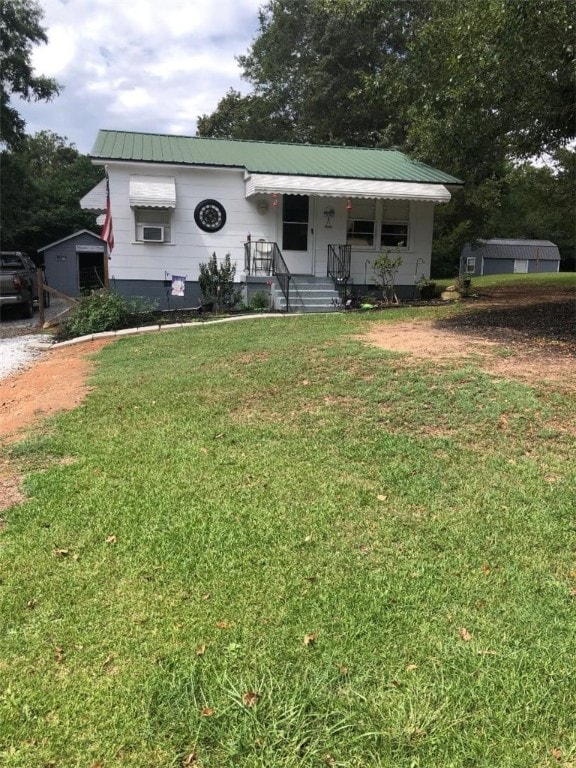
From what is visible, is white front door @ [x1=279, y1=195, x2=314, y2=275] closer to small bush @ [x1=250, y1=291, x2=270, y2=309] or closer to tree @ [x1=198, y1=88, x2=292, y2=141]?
small bush @ [x1=250, y1=291, x2=270, y2=309]

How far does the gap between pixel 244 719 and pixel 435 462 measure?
2.63 metres

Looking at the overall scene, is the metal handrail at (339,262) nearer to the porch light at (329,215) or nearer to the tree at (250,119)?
the porch light at (329,215)

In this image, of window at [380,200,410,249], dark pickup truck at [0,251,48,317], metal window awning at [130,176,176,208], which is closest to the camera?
metal window awning at [130,176,176,208]

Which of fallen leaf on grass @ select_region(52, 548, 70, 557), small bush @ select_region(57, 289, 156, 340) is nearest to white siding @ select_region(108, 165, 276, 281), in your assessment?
small bush @ select_region(57, 289, 156, 340)

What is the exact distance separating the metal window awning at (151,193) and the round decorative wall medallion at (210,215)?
0.79 metres

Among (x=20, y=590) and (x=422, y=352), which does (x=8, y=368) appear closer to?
(x=422, y=352)

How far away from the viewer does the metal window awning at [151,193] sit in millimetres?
13938

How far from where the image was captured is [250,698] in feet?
7.54

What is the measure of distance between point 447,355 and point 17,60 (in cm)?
2474

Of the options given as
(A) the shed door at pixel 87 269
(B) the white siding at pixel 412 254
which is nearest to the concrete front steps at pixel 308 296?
(B) the white siding at pixel 412 254

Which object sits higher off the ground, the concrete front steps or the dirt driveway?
the concrete front steps

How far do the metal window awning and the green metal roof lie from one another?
18.8 inches

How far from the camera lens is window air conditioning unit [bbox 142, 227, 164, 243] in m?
14.7

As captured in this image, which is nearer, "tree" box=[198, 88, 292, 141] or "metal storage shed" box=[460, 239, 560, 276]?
"tree" box=[198, 88, 292, 141]
